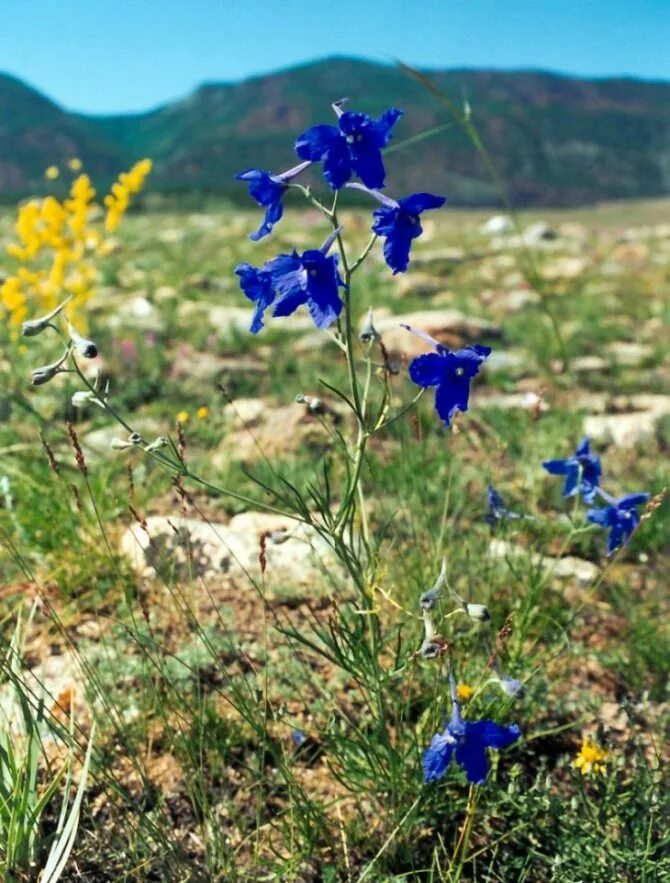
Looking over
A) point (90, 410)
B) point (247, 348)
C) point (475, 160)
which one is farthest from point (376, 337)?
point (475, 160)

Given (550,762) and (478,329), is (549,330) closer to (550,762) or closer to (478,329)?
(478,329)

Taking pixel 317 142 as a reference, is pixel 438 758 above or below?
below

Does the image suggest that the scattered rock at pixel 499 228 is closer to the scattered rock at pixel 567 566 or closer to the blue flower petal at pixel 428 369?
the scattered rock at pixel 567 566

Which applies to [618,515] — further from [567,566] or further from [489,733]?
[489,733]

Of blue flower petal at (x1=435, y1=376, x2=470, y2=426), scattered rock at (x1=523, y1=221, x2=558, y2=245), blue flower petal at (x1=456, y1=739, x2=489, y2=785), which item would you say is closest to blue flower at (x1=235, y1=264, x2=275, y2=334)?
blue flower petal at (x1=435, y1=376, x2=470, y2=426)

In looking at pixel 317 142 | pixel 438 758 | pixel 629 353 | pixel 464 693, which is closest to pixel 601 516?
pixel 464 693

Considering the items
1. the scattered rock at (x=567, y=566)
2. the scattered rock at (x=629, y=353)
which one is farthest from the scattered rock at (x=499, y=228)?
the scattered rock at (x=567, y=566)
